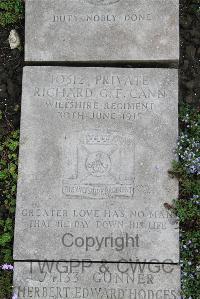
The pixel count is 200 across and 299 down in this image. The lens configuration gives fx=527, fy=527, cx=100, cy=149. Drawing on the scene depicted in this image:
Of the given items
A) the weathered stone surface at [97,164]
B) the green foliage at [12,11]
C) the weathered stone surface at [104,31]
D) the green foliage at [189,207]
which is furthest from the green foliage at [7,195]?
the green foliage at [189,207]

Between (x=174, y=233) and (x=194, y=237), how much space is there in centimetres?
19

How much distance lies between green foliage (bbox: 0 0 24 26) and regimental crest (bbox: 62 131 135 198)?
1316 mm

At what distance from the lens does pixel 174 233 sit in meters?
4.54

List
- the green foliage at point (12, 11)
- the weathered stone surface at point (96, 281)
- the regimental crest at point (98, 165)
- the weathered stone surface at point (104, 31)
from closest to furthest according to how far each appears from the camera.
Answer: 1. the weathered stone surface at point (96, 281)
2. the regimental crest at point (98, 165)
3. the weathered stone surface at point (104, 31)
4. the green foliage at point (12, 11)

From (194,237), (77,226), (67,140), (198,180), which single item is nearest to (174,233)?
(194,237)

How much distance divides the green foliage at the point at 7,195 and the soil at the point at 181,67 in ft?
0.51

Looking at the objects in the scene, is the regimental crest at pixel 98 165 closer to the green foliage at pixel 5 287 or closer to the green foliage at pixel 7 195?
the green foliage at pixel 7 195

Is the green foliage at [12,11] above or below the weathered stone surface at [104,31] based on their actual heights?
above

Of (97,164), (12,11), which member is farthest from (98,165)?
(12,11)

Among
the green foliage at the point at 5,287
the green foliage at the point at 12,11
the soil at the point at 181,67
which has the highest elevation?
the green foliage at the point at 12,11

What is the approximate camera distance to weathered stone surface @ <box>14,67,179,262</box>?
4.55 metres

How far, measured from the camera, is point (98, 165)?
4629 mm

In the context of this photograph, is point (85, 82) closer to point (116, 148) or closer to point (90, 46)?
point (90, 46)

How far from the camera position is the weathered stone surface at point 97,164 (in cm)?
455
